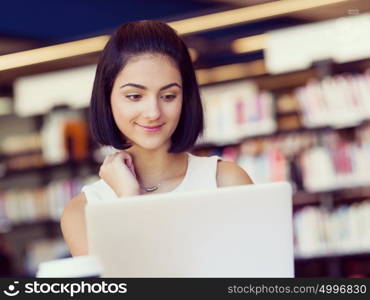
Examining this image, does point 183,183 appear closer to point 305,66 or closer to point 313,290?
point 313,290

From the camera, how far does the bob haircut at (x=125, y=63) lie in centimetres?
191

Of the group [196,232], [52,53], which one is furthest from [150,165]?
[52,53]

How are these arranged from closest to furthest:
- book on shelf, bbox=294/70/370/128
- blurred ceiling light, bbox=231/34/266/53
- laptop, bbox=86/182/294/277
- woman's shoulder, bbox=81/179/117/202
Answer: laptop, bbox=86/182/294/277, woman's shoulder, bbox=81/179/117/202, book on shelf, bbox=294/70/370/128, blurred ceiling light, bbox=231/34/266/53

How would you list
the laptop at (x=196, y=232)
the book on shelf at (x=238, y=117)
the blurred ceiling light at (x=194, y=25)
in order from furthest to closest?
1. the book on shelf at (x=238, y=117)
2. the blurred ceiling light at (x=194, y=25)
3. the laptop at (x=196, y=232)

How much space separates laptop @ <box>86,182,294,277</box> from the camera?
1.29m

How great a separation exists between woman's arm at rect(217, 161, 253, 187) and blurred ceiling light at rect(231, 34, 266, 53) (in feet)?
10.8

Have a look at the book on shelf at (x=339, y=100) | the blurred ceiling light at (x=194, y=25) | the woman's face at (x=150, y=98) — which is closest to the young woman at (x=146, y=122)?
the woman's face at (x=150, y=98)

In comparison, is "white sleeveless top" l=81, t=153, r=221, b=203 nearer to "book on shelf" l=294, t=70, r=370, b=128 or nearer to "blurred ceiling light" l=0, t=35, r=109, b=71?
"book on shelf" l=294, t=70, r=370, b=128

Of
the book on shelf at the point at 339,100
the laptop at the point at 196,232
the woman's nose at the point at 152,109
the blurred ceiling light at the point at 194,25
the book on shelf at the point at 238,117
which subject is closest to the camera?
the laptop at the point at 196,232

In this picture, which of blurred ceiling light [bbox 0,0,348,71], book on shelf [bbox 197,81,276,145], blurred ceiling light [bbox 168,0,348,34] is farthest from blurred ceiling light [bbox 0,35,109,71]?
book on shelf [bbox 197,81,276,145]

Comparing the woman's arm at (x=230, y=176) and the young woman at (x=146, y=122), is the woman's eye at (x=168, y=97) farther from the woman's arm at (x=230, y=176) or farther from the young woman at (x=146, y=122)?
the woman's arm at (x=230, y=176)

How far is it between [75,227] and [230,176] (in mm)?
420

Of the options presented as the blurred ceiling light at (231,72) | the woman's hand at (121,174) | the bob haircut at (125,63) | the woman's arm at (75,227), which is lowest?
the woman's arm at (75,227)

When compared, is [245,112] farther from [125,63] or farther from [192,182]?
[125,63]
